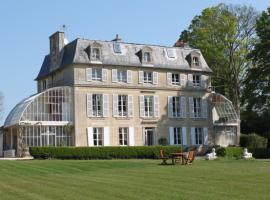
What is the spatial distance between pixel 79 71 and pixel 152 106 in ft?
23.6

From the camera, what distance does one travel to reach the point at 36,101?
37.2 meters

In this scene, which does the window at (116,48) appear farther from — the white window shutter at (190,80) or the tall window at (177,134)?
the tall window at (177,134)

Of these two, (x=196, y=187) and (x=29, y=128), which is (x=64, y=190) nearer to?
(x=196, y=187)

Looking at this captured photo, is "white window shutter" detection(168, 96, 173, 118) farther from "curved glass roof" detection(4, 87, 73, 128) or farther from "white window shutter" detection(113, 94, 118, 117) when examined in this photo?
"curved glass roof" detection(4, 87, 73, 128)

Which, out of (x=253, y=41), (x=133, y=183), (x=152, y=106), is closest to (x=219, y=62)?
(x=253, y=41)

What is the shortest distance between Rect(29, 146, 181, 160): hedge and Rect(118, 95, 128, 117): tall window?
5.84 m

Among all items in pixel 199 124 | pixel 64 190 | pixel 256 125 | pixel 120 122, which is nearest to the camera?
pixel 64 190

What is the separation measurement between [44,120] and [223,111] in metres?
16.9

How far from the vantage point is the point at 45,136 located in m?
37.1

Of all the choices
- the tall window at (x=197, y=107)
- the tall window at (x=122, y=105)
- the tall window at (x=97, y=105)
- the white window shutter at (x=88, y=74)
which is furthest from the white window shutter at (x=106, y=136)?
the tall window at (x=197, y=107)

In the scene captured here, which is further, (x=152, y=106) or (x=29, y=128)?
(x=152, y=106)

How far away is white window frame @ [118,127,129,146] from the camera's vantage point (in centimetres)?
4041

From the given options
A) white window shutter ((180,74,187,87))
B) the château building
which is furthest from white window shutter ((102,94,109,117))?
white window shutter ((180,74,187,87))

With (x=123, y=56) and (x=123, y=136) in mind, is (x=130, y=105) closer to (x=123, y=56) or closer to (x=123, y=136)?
(x=123, y=136)
